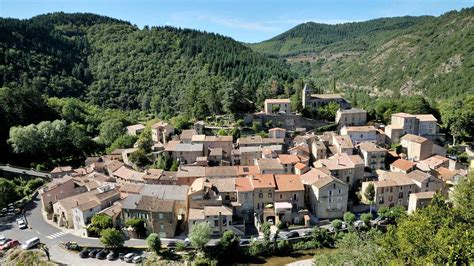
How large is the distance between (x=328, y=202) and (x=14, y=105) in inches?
2660

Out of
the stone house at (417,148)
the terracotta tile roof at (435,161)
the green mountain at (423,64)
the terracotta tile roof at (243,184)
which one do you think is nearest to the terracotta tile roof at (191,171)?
the terracotta tile roof at (243,184)

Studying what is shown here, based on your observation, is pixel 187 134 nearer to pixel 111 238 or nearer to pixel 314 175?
pixel 314 175

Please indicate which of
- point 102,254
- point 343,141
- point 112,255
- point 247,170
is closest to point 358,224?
point 343,141

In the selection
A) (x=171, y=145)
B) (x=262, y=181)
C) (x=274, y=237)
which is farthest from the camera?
(x=171, y=145)

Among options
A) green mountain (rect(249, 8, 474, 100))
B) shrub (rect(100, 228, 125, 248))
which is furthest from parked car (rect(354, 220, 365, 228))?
green mountain (rect(249, 8, 474, 100))

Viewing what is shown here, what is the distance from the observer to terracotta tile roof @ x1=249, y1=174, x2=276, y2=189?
147ft

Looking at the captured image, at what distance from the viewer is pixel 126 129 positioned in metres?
75.3

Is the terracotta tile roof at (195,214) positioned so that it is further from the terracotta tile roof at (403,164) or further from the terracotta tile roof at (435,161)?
the terracotta tile roof at (435,161)

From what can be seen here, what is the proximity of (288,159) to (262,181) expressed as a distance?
7.70 metres

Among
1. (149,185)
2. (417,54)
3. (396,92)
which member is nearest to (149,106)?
(149,185)

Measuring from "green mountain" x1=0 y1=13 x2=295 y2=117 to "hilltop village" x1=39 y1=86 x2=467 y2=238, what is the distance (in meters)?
27.2

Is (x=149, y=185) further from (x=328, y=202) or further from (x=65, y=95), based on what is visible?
(x=65, y=95)

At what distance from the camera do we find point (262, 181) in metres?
45.9

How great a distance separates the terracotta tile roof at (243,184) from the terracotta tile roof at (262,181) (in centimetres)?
55
